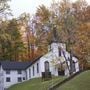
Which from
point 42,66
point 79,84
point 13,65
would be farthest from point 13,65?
point 79,84

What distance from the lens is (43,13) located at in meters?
57.7

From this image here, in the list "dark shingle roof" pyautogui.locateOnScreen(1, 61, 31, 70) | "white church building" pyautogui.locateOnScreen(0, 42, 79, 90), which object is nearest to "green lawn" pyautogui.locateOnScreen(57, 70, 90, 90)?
"white church building" pyautogui.locateOnScreen(0, 42, 79, 90)

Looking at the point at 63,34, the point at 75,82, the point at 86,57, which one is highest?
the point at 63,34

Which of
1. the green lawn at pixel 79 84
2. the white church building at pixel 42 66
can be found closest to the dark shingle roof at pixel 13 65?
the white church building at pixel 42 66

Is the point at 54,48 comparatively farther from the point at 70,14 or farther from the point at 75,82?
the point at 75,82

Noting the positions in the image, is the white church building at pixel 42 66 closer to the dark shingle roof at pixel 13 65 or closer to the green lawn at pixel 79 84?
the dark shingle roof at pixel 13 65

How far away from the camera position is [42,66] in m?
63.3

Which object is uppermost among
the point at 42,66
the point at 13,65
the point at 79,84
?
the point at 13,65

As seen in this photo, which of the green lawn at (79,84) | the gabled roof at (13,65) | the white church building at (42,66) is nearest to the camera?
the green lawn at (79,84)

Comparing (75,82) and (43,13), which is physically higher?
(43,13)

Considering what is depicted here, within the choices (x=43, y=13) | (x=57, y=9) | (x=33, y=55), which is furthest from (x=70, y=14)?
(x=33, y=55)

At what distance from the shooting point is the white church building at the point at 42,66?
58156 mm

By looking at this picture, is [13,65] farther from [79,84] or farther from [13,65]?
[79,84]

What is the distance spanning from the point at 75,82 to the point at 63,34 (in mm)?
14221
